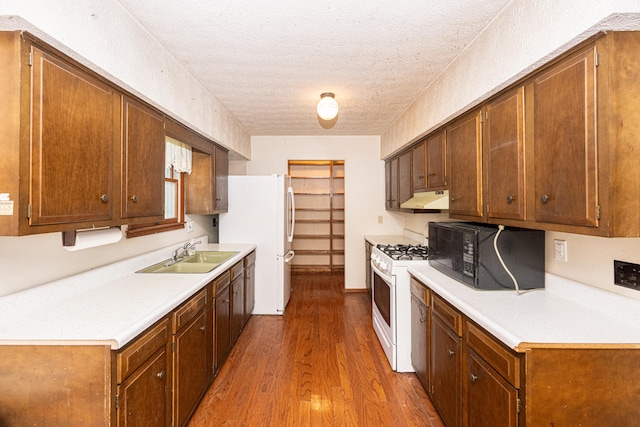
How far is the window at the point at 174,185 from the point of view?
2667 mm

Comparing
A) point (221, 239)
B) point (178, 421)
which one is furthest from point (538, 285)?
point (221, 239)

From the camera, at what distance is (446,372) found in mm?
1765

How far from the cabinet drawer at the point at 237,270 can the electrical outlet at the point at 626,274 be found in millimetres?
2535

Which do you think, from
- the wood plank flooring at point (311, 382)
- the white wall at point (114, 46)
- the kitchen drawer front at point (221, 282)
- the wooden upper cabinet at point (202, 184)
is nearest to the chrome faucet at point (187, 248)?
the wooden upper cabinet at point (202, 184)

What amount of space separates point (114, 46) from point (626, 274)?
8.52 ft

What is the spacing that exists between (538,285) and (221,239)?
3.11m

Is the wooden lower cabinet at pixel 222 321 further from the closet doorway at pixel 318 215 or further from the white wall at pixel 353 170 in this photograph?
the closet doorway at pixel 318 215

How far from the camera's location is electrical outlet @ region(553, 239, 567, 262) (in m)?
1.64

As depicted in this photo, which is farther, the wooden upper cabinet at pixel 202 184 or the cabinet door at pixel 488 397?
the wooden upper cabinet at pixel 202 184

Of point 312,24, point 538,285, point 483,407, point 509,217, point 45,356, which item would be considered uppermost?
point 312,24

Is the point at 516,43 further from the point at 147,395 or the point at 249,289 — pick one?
the point at 249,289

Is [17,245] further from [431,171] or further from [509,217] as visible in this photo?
[431,171]

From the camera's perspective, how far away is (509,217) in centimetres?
163

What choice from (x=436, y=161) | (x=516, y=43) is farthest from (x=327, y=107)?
(x=516, y=43)
